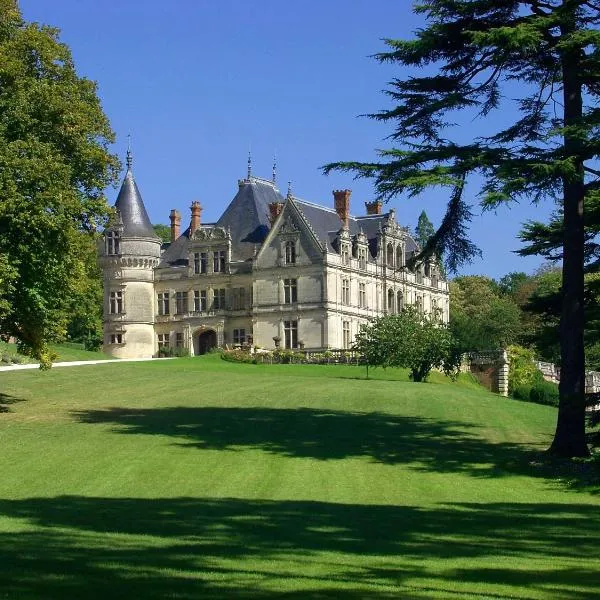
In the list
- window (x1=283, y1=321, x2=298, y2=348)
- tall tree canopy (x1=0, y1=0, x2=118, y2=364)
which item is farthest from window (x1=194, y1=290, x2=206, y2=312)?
tall tree canopy (x1=0, y1=0, x2=118, y2=364)

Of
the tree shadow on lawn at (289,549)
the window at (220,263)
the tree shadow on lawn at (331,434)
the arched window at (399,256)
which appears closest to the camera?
the tree shadow on lawn at (289,549)

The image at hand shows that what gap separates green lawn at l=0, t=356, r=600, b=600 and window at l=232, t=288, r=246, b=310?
123 feet

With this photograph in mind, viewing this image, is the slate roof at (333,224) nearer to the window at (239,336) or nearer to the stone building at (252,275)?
the stone building at (252,275)

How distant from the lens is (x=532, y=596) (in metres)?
9.06

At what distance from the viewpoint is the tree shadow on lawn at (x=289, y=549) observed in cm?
925

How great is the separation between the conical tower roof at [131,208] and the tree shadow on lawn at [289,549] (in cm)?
5895

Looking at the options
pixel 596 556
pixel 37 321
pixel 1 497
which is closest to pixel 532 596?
pixel 596 556

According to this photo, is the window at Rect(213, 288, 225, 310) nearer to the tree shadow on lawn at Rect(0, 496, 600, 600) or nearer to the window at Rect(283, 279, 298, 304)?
the window at Rect(283, 279, 298, 304)

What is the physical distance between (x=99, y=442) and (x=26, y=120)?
955 centimetres

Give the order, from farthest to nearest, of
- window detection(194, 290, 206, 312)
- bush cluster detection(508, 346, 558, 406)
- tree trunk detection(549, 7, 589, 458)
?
1. window detection(194, 290, 206, 312)
2. bush cluster detection(508, 346, 558, 406)
3. tree trunk detection(549, 7, 589, 458)

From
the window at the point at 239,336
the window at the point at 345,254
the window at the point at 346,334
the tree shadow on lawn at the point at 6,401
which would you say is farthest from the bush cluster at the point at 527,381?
the tree shadow on lawn at the point at 6,401

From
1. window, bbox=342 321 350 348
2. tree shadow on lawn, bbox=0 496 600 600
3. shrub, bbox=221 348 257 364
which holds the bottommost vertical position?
tree shadow on lawn, bbox=0 496 600 600

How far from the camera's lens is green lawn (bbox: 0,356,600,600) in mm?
9656

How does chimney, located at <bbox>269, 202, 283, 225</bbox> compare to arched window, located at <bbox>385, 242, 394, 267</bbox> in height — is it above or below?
above
